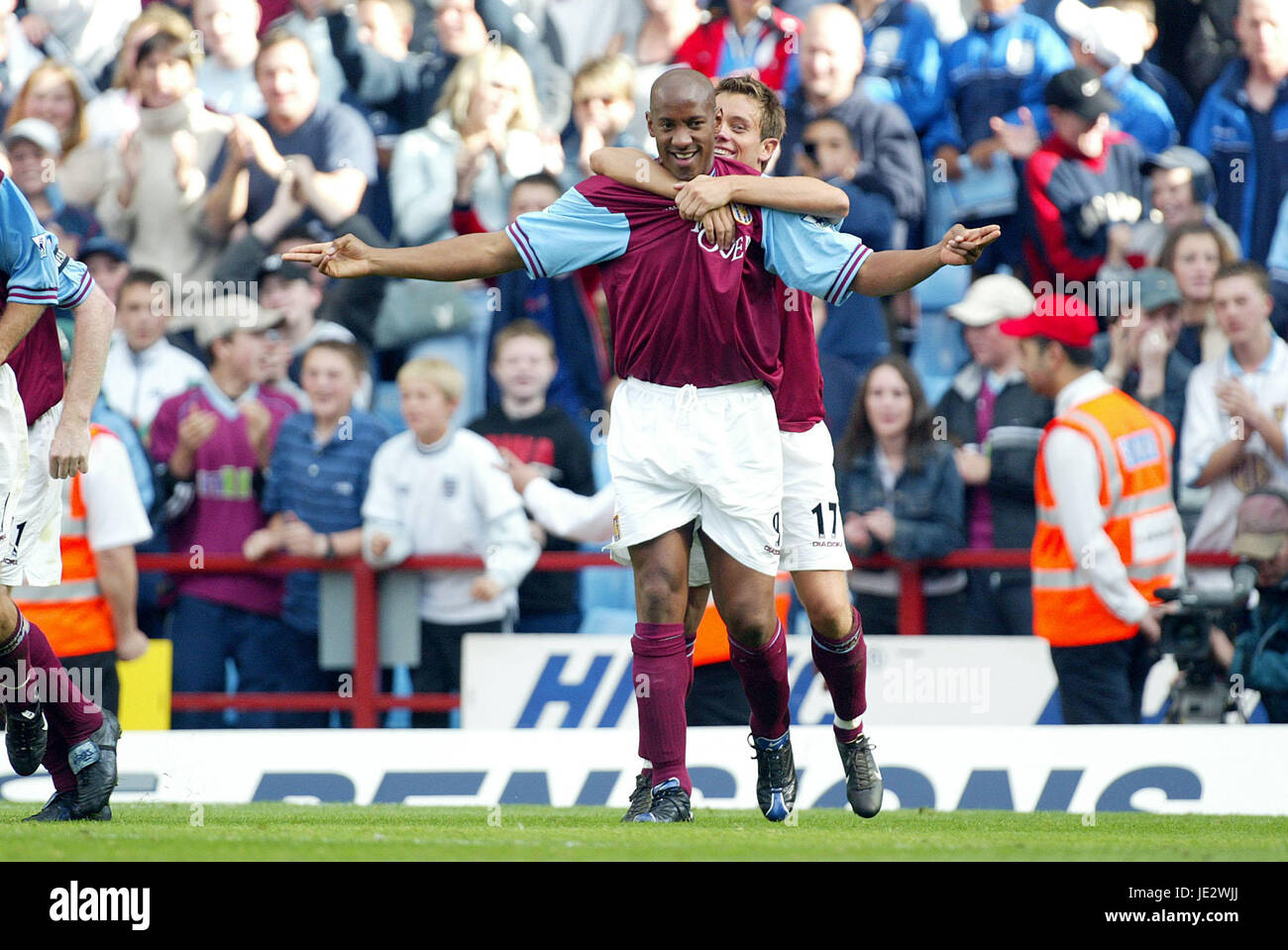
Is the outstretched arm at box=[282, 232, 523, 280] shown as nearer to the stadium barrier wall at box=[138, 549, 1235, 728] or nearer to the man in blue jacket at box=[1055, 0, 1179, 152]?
the stadium barrier wall at box=[138, 549, 1235, 728]

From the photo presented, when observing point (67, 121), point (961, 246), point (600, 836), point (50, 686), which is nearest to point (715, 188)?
point (961, 246)

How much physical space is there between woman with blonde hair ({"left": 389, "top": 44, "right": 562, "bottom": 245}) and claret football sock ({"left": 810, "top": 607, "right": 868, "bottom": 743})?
15.0 ft

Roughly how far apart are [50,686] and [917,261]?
10.0 feet

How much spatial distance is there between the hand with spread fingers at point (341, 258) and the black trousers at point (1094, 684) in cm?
443

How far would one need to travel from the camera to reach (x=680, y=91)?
228 inches

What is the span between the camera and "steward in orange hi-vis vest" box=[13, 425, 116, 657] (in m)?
8.56

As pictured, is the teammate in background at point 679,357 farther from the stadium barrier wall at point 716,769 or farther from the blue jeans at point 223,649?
the blue jeans at point 223,649

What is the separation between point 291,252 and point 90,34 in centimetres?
646

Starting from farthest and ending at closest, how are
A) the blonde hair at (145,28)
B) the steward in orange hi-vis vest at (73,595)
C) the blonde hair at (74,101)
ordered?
the blonde hair at (74,101) → the blonde hair at (145,28) → the steward in orange hi-vis vest at (73,595)

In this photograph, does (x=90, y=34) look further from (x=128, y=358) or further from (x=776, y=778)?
(x=776, y=778)

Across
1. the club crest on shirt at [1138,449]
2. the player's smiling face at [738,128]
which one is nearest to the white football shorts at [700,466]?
the player's smiling face at [738,128]

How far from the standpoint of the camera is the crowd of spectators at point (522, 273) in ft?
31.7

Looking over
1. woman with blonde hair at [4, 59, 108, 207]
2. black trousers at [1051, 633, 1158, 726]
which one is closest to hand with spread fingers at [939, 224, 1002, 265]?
black trousers at [1051, 633, 1158, 726]

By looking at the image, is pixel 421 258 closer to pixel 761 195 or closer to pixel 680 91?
pixel 680 91
